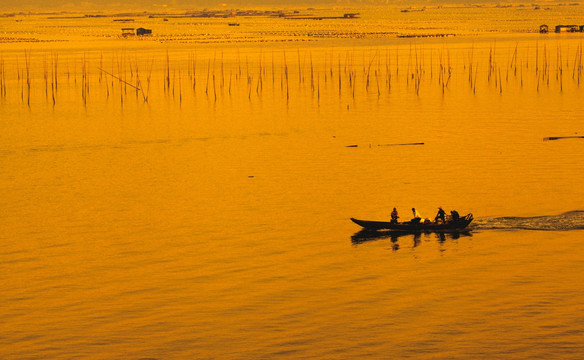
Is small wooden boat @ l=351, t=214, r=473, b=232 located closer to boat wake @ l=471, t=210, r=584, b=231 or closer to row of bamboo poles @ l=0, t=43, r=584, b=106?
boat wake @ l=471, t=210, r=584, b=231

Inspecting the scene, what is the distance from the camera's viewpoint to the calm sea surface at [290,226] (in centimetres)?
2061

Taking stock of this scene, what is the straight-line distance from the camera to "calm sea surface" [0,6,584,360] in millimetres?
20609

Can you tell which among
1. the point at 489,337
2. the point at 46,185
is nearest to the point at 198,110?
the point at 46,185

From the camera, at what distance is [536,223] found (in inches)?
1162

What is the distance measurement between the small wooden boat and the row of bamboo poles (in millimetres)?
40899

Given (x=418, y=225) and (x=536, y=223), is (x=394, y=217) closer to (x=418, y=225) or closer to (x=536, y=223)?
(x=418, y=225)

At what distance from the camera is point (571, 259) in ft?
83.7

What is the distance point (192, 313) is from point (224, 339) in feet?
6.10

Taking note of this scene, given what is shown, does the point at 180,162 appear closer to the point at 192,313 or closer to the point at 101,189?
the point at 101,189

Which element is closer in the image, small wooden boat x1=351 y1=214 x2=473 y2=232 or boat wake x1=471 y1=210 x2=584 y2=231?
small wooden boat x1=351 y1=214 x2=473 y2=232

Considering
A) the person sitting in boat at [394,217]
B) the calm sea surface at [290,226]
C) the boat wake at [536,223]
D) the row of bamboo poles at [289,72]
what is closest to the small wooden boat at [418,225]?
the person sitting in boat at [394,217]

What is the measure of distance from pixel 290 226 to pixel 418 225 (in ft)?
14.1

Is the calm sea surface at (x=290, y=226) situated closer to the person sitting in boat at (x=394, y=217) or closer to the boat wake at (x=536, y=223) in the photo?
the boat wake at (x=536, y=223)

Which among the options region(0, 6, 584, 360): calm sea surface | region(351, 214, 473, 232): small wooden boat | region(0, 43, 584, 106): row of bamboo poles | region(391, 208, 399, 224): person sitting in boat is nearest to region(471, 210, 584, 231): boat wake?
region(0, 6, 584, 360): calm sea surface
